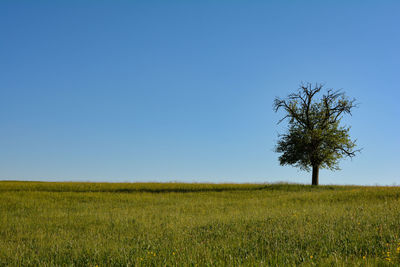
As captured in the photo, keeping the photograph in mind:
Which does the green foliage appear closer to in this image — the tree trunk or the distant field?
the tree trunk

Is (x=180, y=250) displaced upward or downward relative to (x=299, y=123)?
downward

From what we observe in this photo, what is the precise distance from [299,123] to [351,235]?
30.4m

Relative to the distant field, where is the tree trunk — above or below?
above

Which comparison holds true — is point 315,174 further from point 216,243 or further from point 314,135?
point 216,243

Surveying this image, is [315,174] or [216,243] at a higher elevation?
[315,174]

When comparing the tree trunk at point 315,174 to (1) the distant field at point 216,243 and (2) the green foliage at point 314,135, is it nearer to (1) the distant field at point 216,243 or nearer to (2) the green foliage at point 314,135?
(2) the green foliage at point 314,135

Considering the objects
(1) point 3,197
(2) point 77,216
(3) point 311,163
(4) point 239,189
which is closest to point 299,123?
(3) point 311,163

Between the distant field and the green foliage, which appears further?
the green foliage

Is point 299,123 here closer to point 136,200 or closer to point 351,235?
point 136,200

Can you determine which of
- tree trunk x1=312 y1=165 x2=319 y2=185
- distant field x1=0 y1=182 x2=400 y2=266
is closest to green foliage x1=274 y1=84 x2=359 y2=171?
tree trunk x1=312 y1=165 x2=319 y2=185

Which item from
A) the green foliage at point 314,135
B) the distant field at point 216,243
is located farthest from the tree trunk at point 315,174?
the distant field at point 216,243

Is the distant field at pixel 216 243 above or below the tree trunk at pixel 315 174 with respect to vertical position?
below

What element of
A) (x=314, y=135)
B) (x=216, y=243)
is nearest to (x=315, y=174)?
(x=314, y=135)

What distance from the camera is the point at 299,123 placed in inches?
1448
